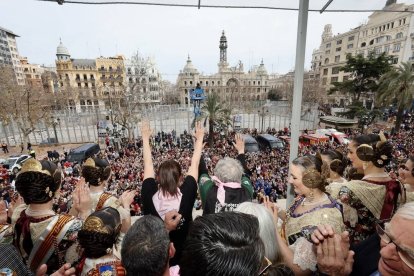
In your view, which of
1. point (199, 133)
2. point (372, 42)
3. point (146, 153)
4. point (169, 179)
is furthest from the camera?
point (372, 42)

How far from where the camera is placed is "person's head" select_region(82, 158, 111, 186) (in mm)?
2500

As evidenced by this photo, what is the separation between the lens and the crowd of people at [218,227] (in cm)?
103

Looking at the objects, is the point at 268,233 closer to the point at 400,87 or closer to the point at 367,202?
the point at 367,202

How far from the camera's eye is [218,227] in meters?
1.02

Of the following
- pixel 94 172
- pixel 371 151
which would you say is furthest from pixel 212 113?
pixel 371 151

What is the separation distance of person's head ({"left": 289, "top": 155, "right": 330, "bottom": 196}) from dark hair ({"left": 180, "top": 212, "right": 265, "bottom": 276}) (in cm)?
114

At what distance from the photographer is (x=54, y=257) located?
182cm

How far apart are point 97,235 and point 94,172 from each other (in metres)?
1.20

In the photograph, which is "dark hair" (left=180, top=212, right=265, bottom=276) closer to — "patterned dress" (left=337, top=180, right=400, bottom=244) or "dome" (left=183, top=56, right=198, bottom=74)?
"patterned dress" (left=337, top=180, right=400, bottom=244)

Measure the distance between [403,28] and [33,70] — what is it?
9796cm

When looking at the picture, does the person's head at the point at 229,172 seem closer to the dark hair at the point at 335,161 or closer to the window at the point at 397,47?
the dark hair at the point at 335,161

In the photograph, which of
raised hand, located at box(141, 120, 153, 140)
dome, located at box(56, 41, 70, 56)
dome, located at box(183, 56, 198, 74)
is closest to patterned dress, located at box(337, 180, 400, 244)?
raised hand, located at box(141, 120, 153, 140)

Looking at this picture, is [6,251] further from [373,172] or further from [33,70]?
Result: [33,70]

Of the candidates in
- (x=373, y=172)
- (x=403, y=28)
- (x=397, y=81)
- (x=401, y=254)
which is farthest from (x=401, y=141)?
(x=403, y=28)
